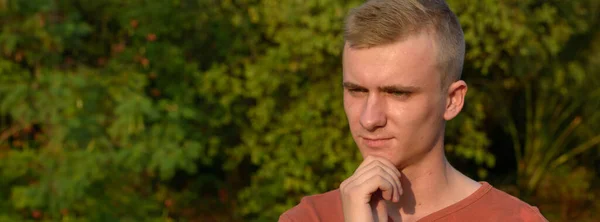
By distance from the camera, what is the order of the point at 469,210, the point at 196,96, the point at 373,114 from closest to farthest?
the point at 373,114, the point at 469,210, the point at 196,96

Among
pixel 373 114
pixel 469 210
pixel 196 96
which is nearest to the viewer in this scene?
pixel 373 114

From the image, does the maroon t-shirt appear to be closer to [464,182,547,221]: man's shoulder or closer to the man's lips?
[464,182,547,221]: man's shoulder

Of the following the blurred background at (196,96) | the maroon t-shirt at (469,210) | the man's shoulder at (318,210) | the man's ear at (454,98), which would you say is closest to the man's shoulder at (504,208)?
the maroon t-shirt at (469,210)

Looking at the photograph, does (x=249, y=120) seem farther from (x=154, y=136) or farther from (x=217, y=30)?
(x=154, y=136)

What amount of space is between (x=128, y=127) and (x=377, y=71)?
209 inches

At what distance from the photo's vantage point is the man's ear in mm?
2480

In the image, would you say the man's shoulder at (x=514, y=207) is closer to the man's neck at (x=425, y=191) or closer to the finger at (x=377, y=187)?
the man's neck at (x=425, y=191)

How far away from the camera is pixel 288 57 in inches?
328

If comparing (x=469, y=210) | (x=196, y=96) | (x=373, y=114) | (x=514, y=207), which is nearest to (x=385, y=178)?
(x=373, y=114)

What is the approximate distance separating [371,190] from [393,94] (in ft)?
0.79

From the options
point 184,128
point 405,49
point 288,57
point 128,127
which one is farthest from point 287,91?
point 405,49

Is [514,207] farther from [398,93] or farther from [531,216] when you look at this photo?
[398,93]

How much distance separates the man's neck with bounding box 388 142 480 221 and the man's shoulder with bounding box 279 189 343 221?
147 mm

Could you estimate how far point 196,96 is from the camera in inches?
351
